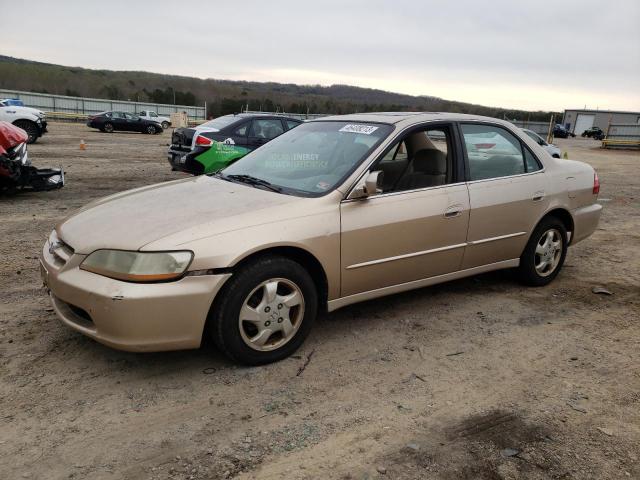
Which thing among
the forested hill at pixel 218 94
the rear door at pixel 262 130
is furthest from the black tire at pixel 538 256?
the forested hill at pixel 218 94

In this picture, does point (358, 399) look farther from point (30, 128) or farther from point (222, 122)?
point (30, 128)

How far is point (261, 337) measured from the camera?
329 centimetres

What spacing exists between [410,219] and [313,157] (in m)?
0.90

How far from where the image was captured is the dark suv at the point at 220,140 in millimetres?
9578

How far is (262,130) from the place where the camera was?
A: 10945 millimetres

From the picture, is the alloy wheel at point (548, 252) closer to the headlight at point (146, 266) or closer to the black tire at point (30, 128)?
the headlight at point (146, 266)

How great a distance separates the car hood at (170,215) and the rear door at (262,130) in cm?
693

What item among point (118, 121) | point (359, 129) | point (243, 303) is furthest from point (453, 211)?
point (118, 121)

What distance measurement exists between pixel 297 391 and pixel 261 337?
41 cm

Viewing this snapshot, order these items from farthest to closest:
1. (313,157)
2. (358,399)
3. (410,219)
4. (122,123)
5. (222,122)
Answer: (122,123) → (222,122) → (313,157) → (410,219) → (358,399)

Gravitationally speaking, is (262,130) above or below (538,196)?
above

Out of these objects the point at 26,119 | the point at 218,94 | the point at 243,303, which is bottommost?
the point at 243,303

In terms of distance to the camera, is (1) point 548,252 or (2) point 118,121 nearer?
(1) point 548,252

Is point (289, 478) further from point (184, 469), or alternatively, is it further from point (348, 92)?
point (348, 92)
